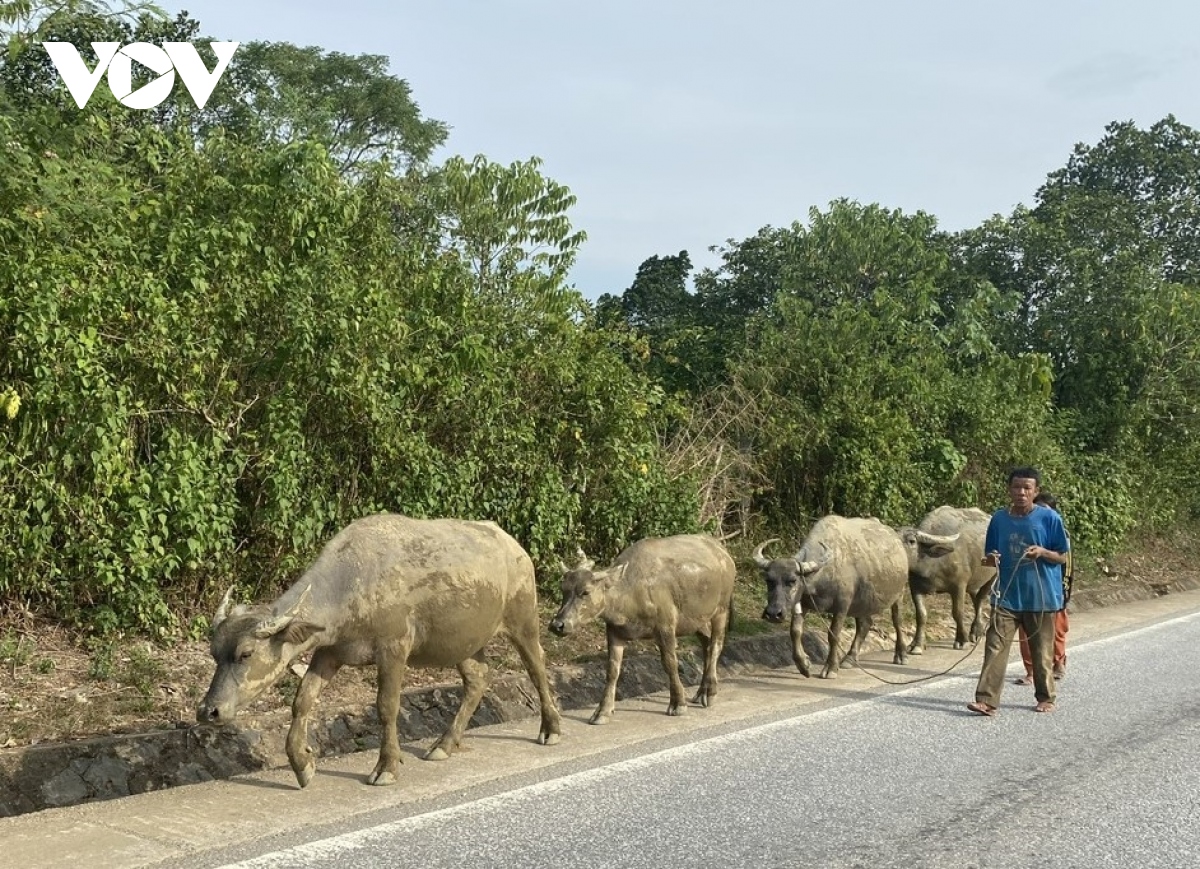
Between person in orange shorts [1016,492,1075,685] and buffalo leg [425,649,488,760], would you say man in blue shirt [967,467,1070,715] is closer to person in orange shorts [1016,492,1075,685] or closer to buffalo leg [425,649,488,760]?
person in orange shorts [1016,492,1075,685]

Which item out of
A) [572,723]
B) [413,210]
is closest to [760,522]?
[413,210]

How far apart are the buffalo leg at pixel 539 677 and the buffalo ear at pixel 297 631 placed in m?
1.48

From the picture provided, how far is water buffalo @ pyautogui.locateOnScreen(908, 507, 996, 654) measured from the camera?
11.5 meters

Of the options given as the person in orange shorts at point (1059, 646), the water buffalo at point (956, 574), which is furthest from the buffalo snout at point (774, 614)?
the water buffalo at point (956, 574)

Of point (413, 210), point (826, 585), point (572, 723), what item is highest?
point (413, 210)

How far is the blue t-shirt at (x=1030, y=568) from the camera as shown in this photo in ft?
25.9

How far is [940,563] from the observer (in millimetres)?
11500

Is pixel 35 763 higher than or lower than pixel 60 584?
lower

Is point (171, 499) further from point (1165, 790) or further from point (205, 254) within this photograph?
point (1165, 790)

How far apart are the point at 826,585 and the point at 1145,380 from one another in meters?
14.7

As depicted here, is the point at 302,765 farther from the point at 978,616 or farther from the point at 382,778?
the point at 978,616

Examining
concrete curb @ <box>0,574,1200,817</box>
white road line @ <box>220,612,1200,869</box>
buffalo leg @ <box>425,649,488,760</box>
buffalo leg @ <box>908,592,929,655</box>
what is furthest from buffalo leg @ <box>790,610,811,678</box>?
buffalo leg @ <box>425,649,488,760</box>

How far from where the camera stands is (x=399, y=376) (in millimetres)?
8680

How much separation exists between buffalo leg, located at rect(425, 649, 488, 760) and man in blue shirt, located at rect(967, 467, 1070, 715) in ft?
11.5
